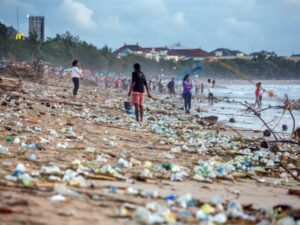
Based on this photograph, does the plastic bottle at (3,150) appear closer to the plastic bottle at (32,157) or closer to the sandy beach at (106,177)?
the sandy beach at (106,177)

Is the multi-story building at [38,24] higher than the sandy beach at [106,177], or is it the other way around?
the multi-story building at [38,24]

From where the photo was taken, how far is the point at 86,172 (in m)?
3.96

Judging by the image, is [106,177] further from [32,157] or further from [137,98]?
[137,98]

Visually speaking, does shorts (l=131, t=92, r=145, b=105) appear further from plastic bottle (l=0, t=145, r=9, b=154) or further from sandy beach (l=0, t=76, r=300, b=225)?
plastic bottle (l=0, t=145, r=9, b=154)

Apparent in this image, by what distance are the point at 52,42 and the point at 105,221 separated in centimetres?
6406

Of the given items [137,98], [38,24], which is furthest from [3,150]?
[38,24]

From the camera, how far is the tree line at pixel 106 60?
46.7 meters

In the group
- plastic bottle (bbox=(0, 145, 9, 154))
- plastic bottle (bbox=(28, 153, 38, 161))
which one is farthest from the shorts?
plastic bottle (bbox=(28, 153, 38, 161))

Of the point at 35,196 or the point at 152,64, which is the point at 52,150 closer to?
the point at 35,196

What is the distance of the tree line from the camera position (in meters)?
46.7

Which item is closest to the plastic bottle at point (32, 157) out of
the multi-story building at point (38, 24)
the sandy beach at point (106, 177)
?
the sandy beach at point (106, 177)

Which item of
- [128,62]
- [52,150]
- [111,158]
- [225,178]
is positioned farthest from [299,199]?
[128,62]

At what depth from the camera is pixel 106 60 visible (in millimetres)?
80000

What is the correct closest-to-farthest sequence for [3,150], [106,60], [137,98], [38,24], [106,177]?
[106,177]
[3,150]
[137,98]
[38,24]
[106,60]
